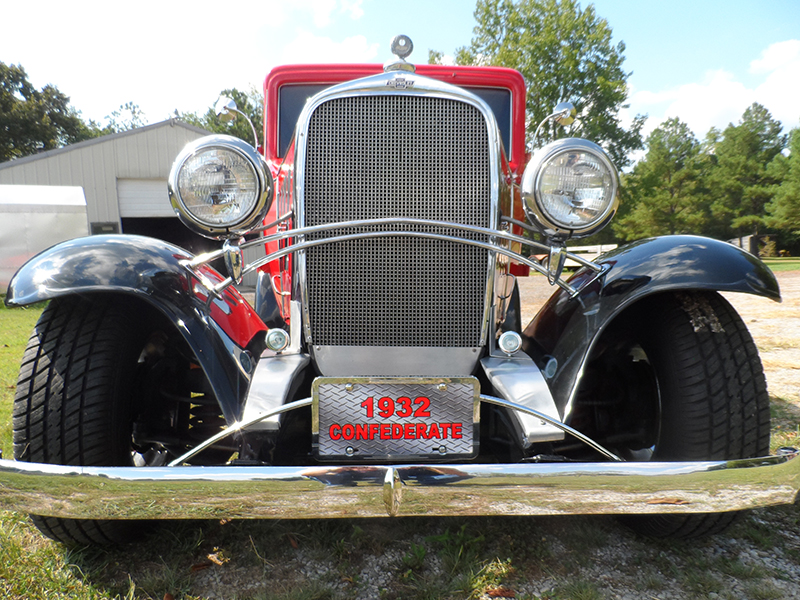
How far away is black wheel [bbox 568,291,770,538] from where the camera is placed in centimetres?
162

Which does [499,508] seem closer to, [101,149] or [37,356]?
Answer: [37,356]

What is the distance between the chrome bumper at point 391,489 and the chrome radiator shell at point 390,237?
501 millimetres

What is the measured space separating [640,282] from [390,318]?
0.81 meters

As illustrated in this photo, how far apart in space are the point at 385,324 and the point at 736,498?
1.09 meters

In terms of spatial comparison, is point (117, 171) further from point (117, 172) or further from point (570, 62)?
point (570, 62)

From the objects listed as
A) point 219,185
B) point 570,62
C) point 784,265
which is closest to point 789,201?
point 784,265

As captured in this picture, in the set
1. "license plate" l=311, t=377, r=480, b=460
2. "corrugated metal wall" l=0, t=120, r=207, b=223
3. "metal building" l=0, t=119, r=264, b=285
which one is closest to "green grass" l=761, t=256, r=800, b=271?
"license plate" l=311, t=377, r=480, b=460

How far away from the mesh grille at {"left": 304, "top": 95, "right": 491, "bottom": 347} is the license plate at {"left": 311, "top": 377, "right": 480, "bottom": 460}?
0.81ft

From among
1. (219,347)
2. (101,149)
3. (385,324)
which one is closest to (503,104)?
(385,324)

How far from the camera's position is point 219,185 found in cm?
165

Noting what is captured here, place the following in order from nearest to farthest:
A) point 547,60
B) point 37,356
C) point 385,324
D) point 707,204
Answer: point 37,356 → point 385,324 → point 547,60 → point 707,204

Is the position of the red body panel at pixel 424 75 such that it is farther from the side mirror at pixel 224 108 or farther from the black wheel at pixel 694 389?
the black wheel at pixel 694 389

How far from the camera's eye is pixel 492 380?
1.68 meters

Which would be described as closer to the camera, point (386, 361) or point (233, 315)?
point (386, 361)
